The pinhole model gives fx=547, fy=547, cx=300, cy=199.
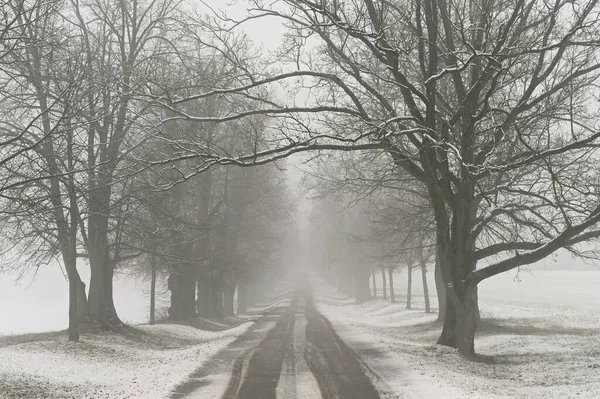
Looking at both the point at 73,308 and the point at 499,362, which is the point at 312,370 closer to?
the point at 499,362

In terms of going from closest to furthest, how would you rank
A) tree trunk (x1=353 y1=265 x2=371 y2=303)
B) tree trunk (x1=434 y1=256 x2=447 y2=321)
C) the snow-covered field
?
the snow-covered field
tree trunk (x1=434 y1=256 x2=447 y2=321)
tree trunk (x1=353 y1=265 x2=371 y2=303)

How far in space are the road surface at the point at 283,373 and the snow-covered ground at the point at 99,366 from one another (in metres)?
0.59

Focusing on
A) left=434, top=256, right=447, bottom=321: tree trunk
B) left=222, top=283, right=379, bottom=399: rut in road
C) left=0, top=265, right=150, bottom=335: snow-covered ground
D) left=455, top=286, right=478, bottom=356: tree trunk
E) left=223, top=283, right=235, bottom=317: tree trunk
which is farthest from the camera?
left=0, top=265, right=150, bottom=335: snow-covered ground

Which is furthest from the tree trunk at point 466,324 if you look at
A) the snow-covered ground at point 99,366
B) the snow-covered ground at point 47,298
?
the snow-covered ground at point 47,298

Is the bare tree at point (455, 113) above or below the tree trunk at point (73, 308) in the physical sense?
above

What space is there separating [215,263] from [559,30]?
790 inches

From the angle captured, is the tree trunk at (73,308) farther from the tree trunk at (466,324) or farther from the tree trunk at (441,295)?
the tree trunk at (441,295)

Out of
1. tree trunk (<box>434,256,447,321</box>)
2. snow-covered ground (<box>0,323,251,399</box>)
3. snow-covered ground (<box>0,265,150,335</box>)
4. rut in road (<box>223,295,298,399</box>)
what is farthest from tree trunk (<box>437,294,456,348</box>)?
snow-covered ground (<box>0,265,150,335</box>)

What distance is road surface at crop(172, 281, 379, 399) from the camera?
972 centimetres

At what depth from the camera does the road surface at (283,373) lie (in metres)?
9.72

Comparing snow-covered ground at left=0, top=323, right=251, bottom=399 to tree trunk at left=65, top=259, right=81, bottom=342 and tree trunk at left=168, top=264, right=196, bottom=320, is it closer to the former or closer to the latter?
tree trunk at left=65, top=259, right=81, bottom=342

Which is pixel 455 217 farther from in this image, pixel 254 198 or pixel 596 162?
pixel 254 198

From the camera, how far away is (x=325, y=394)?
9.50 m

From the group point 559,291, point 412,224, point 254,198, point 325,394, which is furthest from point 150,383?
point 559,291
